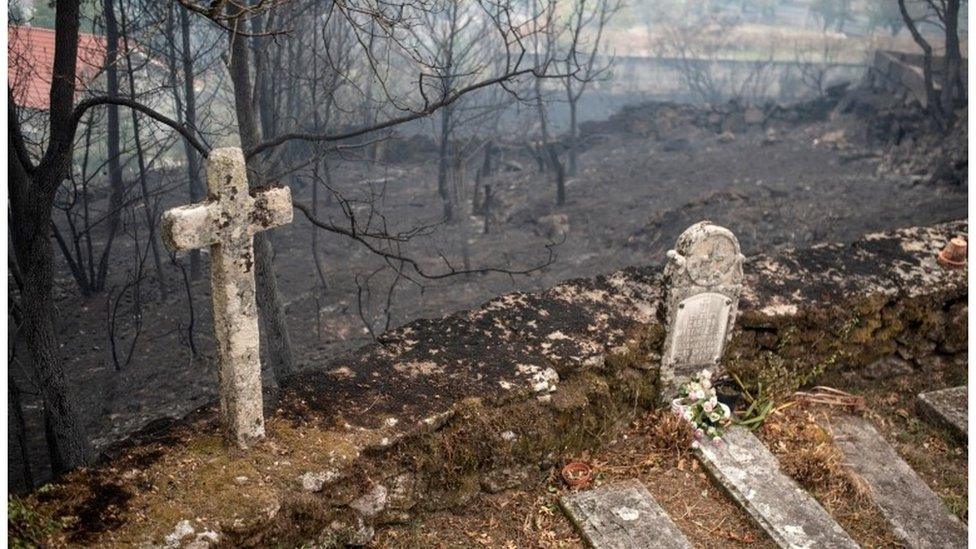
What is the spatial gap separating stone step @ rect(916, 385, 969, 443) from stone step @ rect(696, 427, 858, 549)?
1442mm

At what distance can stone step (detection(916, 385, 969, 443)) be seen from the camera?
216 inches

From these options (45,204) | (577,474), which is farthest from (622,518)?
(45,204)

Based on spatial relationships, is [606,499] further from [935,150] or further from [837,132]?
[837,132]

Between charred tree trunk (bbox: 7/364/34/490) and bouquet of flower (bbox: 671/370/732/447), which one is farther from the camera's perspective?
charred tree trunk (bbox: 7/364/34/490)

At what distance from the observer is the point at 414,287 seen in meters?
14.3

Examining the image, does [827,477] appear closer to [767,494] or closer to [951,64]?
[767,494]

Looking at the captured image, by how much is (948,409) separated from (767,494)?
1.85 meters

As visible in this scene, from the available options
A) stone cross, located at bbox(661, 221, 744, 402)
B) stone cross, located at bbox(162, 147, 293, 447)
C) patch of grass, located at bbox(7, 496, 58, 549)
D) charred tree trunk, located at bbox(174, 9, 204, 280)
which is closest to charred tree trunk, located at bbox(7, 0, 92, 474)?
stone cross, located at bbox(162, 147, 293, 447)

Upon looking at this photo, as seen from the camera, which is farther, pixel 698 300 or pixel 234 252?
pixel 698 300

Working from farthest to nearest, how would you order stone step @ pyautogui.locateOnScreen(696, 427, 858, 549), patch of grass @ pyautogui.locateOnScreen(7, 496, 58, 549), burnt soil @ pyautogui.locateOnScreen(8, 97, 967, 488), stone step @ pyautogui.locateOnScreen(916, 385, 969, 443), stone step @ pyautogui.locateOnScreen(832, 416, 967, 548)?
burnt soil @ pyautogui.locateOnScreen(8, 97, 967, 488) → stone step @ pyautogui.locateOnScreen(916, 385, 969, 443) → stone step @ pyautogui.locateOnScreen(832, 416, 967, 548) → stone step @ pyautogui.locateOnScreen(696, 427, 858, 549) → patch of grass @ pyautogui.locateOnScreen(7, 496, 58, 549)

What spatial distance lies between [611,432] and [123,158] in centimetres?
2246

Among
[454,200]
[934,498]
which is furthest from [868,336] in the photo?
[454,200]

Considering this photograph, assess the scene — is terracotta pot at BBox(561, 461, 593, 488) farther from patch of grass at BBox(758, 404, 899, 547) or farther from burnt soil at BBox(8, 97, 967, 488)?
burnt soil at BBox(8, 97, 967, 488)

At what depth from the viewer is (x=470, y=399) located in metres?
4.46
